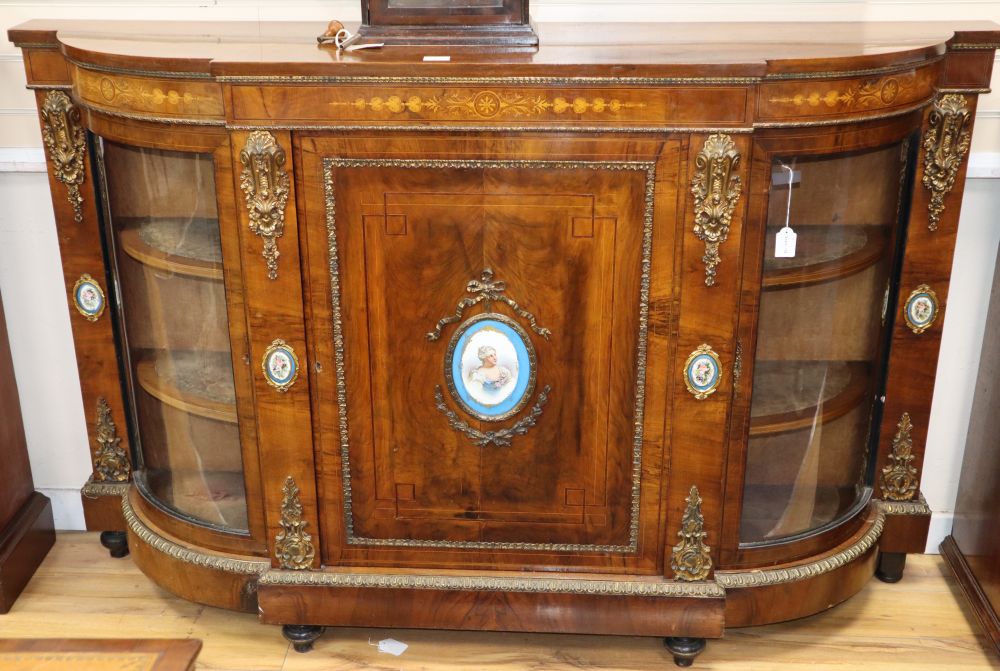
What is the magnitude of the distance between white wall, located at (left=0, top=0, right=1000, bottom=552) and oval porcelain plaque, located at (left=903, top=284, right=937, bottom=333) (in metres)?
0.25

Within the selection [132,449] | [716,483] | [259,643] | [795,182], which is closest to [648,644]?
[716,483]

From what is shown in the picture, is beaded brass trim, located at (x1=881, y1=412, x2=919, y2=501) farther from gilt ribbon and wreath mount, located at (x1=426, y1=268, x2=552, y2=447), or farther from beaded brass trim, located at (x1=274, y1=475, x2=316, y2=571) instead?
beaded brass trim, located at (x1=274, y1=475, x2=316, y2=571)

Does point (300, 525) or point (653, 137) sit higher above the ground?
point (653, 137)

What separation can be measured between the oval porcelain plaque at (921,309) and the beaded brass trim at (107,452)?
1950 mm

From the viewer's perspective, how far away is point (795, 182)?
88.6 inches

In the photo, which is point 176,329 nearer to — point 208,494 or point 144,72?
point 208,494

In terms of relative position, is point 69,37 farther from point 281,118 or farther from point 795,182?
point 795,182

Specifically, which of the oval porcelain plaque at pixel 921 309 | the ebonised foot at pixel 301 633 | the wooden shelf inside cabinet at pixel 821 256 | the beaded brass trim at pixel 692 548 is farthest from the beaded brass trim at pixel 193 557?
the oval porcelain plaque at pixel 921 309

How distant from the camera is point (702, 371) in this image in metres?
2.30

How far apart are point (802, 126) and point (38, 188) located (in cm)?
187

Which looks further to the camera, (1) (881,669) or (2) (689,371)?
(1) (881,669)

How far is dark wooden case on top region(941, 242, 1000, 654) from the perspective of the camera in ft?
8.71

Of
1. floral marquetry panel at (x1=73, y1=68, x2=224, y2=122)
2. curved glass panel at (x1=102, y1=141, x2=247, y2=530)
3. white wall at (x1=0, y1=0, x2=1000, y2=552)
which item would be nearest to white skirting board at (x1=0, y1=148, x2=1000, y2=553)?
white wall at (x1=0, y1=0, x2=1000, y2=552)

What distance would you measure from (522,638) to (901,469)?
1.01m
